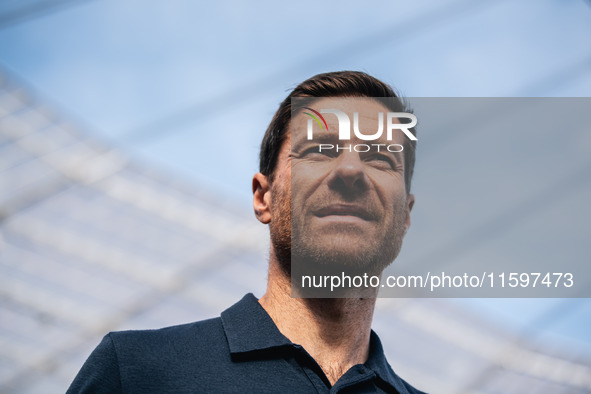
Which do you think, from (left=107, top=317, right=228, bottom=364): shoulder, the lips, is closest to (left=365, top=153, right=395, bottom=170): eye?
the lips

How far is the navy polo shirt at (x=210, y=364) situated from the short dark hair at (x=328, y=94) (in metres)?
0.67

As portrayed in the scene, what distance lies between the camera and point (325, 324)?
2.38m

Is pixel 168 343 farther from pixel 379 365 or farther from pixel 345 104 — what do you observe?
pixel 345 104

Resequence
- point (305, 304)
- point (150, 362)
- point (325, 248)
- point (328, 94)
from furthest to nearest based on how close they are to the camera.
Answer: point (328, 94) → point (305, 304) → point (325, 248) → point (150, 362)

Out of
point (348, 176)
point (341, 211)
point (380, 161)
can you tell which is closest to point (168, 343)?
point (341, 211)

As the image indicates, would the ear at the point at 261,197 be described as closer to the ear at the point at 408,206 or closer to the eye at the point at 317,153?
the eye at the point at 317,153

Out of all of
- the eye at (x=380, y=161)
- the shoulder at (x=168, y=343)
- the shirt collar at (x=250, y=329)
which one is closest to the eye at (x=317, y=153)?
the eye at (x=380, y=161)

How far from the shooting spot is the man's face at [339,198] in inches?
88.7

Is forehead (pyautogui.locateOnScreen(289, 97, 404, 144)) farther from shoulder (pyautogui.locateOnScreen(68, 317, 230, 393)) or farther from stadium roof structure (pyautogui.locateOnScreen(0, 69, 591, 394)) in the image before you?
stadium roof structure (pyautogui.locateOnScreen(0, 69, 591, 394))

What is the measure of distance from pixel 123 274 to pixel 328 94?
989 centimetres

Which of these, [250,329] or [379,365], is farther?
[379,365]

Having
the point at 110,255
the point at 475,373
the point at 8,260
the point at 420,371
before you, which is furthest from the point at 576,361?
the point at 8,260

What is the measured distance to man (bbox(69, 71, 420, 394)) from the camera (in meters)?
2.13

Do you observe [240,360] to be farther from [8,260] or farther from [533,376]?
[533,376]
